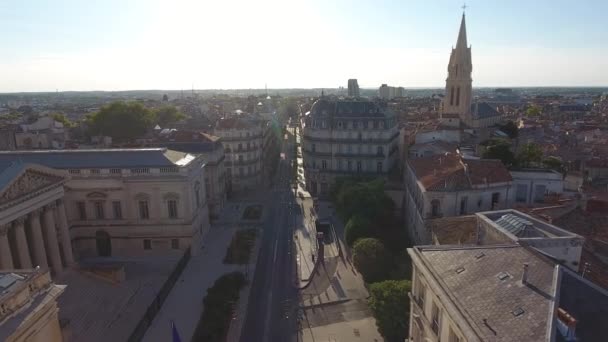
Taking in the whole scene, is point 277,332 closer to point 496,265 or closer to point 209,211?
point 496,265

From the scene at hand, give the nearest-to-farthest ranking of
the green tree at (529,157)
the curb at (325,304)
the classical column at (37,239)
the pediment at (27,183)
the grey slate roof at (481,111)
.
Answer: the pediment at (27,183) < the classical column at (37,239) < the curb at (325,304) < the green tree at (529,157) < the grey slate roof at (481,111)

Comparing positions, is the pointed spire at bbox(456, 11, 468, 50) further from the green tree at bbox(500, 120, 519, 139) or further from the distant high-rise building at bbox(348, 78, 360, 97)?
the distant high-rise building at bbox(348, 78, 360, 97)

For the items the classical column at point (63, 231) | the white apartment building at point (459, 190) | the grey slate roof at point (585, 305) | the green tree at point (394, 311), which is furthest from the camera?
the classical column at point (63, 231)

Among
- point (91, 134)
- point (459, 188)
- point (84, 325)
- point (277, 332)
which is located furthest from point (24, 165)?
point (91, 134)

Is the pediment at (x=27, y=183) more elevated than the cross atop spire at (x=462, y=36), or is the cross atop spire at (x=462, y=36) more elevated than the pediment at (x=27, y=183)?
the cross atop spire at (x=462, y=36)

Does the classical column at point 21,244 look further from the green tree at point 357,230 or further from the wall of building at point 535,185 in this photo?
the wall of building at point 535,185

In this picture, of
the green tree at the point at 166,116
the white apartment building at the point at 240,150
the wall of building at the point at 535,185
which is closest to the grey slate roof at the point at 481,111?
the wall of building at the point at 535,185

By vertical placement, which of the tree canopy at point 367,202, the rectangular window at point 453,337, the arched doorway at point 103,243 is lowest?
the arched doorway at point 103,243
